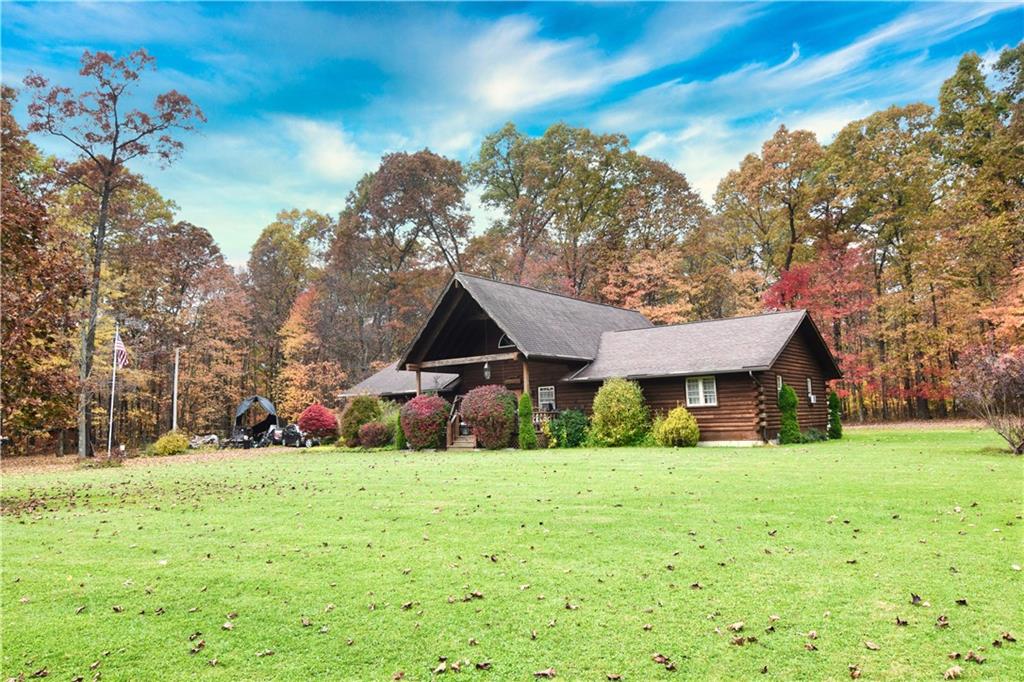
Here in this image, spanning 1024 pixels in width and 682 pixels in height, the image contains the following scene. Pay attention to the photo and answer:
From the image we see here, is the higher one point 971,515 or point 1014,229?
point 1014,229

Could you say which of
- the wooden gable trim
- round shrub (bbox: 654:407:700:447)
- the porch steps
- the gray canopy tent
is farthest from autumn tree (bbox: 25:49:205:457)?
the wooden gable trim

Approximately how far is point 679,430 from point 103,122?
1051 inches

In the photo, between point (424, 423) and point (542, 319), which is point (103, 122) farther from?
point (542, 319)

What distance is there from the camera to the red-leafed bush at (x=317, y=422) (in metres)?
30.6

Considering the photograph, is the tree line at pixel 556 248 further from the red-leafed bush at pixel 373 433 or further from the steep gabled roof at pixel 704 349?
the red-leafed bush at pixel 373 433

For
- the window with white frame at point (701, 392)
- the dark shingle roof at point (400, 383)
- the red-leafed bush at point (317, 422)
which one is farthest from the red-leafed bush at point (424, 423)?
the window with white frame at point (701, 392)

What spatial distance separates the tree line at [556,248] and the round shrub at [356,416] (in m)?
10.6

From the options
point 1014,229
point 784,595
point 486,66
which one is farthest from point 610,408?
point 1014,229

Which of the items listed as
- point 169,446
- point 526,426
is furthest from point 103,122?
point 526,426

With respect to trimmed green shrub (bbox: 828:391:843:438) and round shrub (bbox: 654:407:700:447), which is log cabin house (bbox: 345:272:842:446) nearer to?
trimmed green shrub (bbox: 828:391:843:438)

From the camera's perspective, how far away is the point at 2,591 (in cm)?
567

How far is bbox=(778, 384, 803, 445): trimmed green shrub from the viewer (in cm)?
2089

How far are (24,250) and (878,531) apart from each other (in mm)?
14745

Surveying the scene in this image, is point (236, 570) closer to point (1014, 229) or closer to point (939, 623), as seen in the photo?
point (939, 623)
